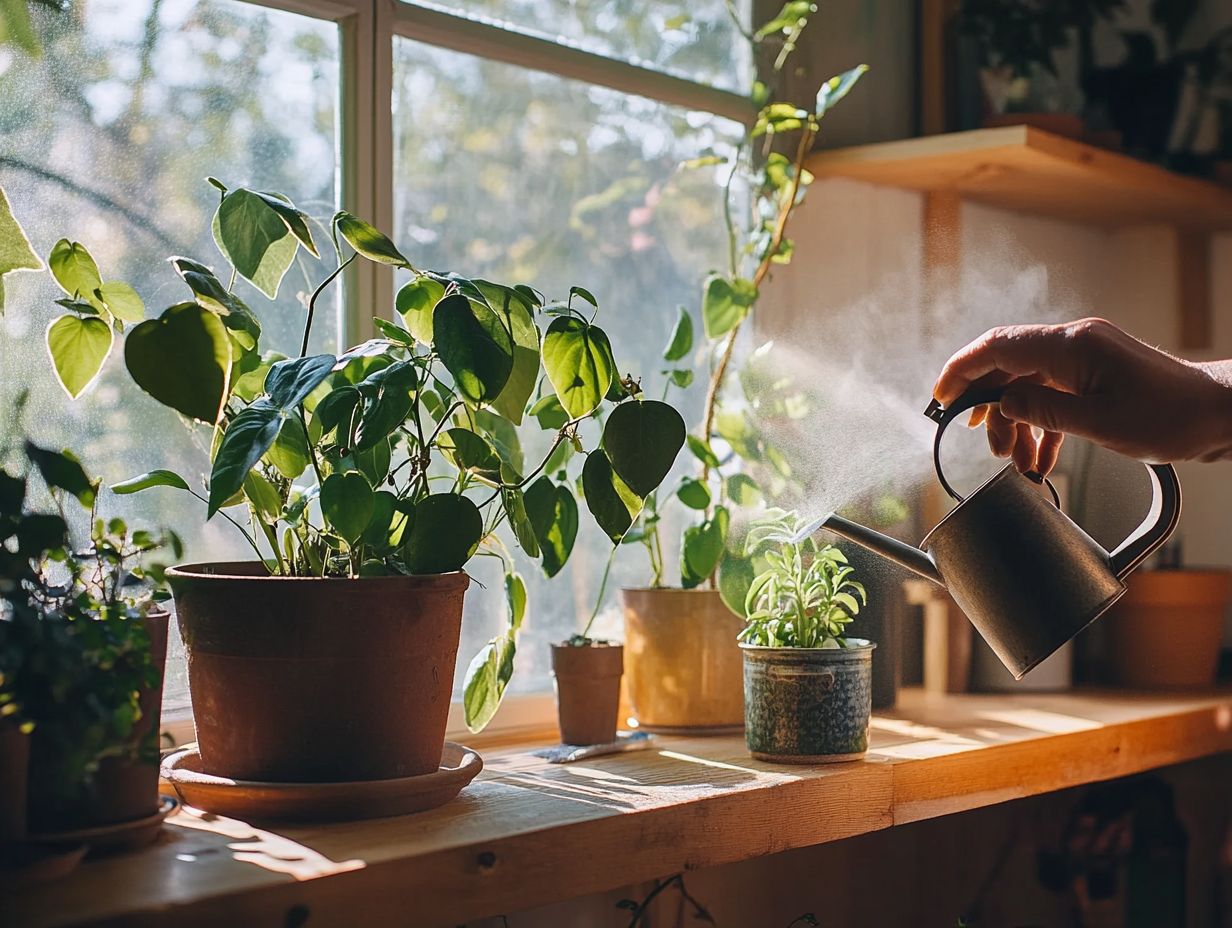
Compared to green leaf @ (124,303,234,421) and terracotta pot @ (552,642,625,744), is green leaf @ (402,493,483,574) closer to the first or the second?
green leaf @ (124,303,234,421)

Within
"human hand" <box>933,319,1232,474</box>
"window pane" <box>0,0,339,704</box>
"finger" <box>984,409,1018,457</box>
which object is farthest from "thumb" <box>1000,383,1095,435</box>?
"window pane" <box>0,0,339,704</box>

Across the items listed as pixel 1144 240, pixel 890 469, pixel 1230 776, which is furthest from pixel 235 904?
pixel 1144 240

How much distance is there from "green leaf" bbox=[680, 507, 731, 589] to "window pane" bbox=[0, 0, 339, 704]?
42 centimetres

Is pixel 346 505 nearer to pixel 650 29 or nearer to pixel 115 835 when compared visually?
pixel 115 835

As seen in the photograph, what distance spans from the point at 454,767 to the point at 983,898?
3.47 ft

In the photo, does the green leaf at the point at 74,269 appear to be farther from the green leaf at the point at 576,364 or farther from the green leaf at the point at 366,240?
the green leaf at the point at 576,364

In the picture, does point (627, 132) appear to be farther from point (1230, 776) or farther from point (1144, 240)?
point (1230, 776)

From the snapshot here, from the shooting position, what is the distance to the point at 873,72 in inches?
71.5

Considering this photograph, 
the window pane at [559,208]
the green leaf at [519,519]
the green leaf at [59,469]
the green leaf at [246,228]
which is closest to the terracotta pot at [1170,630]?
the window pane at [559,208]

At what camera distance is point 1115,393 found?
1039 millimetres

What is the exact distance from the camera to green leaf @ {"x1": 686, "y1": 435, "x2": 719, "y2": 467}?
1.43m

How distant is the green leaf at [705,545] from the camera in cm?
137

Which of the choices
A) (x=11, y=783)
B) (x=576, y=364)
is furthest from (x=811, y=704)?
(x=11, y=783)

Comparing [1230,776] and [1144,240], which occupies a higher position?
[1144,240]
